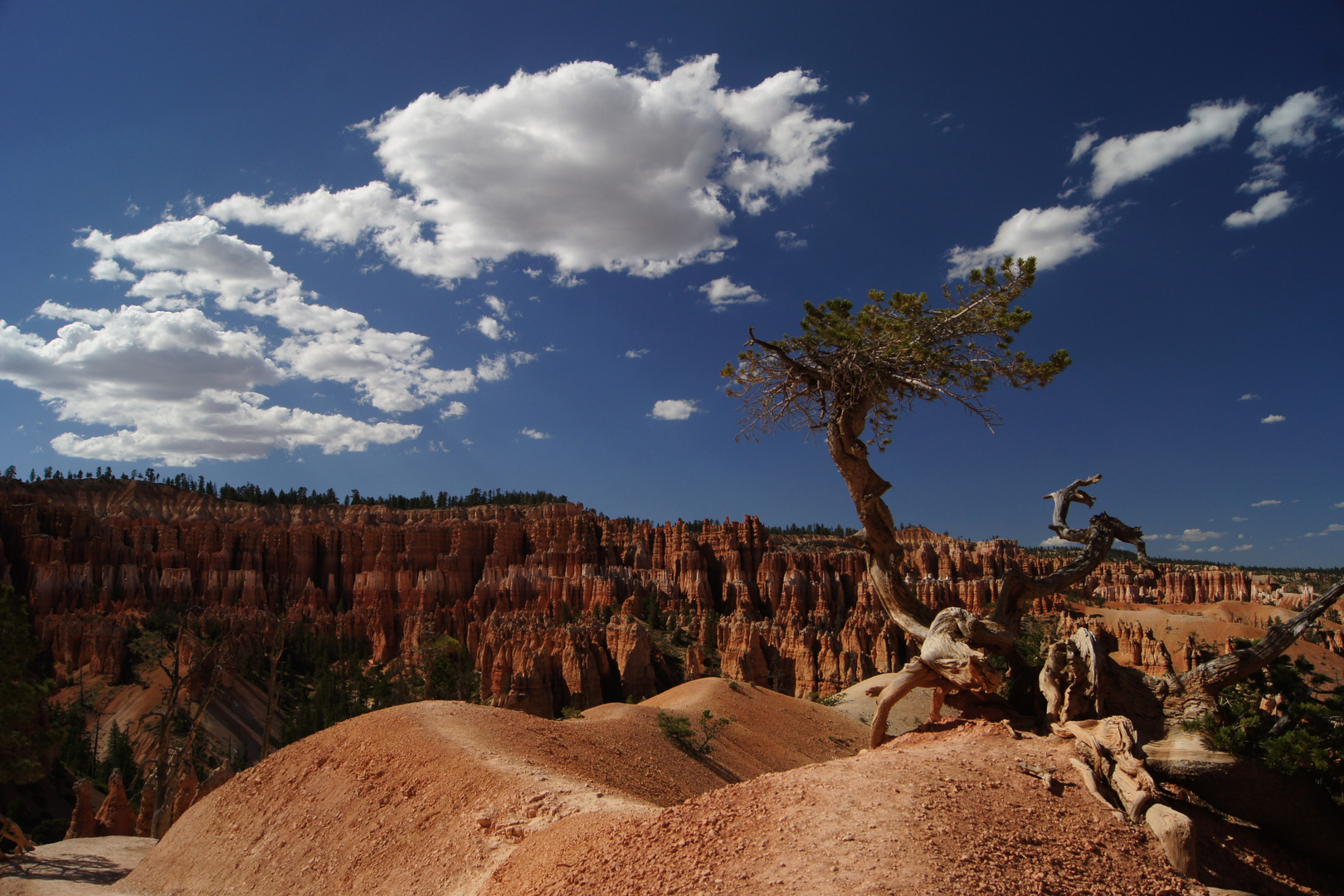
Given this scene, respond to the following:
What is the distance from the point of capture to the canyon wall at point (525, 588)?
5456 centimetres

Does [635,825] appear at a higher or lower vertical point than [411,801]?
higher

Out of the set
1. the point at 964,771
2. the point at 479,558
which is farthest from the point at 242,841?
the point at 479,558

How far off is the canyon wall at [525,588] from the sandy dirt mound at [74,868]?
2226 centimetres

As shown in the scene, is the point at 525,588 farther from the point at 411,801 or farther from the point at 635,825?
the point at 635,825

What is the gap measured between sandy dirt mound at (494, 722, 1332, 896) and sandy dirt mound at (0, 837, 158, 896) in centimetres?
1302

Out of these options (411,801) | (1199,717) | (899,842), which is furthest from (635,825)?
(1199,717)

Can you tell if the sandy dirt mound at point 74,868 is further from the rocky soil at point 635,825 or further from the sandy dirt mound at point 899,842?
the sandy dirt mound at point 899,842

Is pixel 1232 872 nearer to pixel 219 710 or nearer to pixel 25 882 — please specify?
pixel 25 882

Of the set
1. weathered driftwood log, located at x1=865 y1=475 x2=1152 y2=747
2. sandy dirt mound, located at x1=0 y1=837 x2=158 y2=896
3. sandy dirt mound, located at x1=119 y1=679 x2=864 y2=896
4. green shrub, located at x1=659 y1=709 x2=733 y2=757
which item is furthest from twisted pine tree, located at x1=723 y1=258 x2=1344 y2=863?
sandy dirt mound, located at x1=0 y1=837 x2=158 y2=896

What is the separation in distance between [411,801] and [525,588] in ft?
261

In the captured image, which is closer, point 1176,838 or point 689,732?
point 1176,838

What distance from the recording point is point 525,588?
8969 cm

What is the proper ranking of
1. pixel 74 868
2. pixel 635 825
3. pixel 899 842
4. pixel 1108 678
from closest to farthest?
1. pixel 899 842
2. pixel 635 825
3. pixel 1108 678
4. pixel 74 868

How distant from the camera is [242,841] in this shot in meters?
14.0
